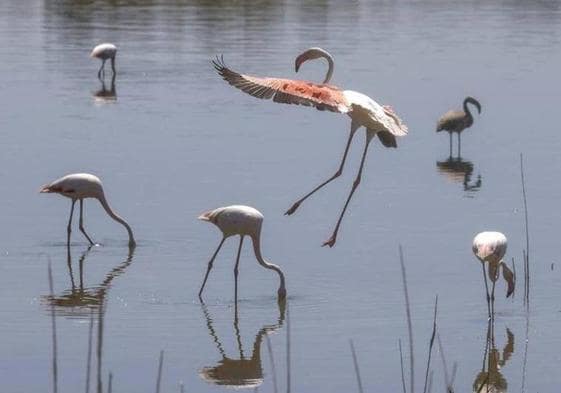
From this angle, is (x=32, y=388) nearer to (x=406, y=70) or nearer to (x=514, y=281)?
(x=514, y=281)

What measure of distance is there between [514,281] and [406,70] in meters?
14.1

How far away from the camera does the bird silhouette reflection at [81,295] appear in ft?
34.5

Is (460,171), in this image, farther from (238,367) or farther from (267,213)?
(238,367)

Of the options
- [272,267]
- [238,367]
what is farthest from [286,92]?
[238,367]

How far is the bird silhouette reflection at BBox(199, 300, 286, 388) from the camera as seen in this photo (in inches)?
354

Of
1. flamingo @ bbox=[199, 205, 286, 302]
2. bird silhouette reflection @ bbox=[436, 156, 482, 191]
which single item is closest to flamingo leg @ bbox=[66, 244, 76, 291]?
flamingo @ bbox=[199, 205, 286, 302]

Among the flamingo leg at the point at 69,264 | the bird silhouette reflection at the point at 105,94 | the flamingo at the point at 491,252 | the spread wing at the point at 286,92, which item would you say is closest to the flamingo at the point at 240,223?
the flamingo leg at the point at 69,264

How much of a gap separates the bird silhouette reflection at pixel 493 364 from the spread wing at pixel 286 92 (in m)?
A: 1.70

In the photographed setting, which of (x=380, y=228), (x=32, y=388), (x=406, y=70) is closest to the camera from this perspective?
(x=32, y=388)

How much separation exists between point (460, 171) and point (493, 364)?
728 cm

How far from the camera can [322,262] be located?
471 inches

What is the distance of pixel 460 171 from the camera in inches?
649

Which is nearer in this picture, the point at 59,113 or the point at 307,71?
the point at 59,113

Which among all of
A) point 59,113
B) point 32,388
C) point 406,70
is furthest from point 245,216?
point 406,70
